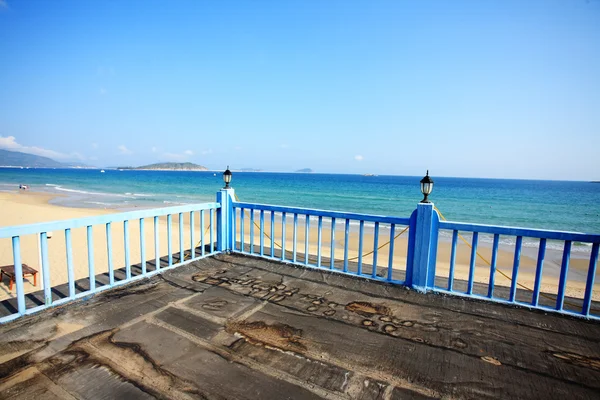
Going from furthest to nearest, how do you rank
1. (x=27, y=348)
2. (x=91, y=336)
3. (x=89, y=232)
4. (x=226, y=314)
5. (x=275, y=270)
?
(x=275, y=270), (x=89, y=232), (x=226, y=314), (x=91, y=336), (x=27, y=348)

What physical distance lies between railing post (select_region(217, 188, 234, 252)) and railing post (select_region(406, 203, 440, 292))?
3.05 meters

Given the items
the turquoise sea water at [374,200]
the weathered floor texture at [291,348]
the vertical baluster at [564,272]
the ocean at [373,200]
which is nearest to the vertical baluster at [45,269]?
the weathered floor texture at [291,348]

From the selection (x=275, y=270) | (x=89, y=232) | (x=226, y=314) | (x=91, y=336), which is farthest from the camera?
(x=275, y=270)

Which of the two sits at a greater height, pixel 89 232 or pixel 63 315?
pixel 89 232

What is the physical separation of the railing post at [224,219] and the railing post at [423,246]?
120 inches

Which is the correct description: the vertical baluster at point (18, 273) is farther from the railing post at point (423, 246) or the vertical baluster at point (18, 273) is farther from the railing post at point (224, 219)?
the railing post at point (423, 246)

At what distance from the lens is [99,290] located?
3672 mm

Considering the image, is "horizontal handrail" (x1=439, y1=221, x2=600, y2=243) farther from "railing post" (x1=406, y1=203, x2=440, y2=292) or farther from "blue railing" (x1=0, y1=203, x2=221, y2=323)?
"blue railing" (x1=0, y1=203, x2=221, y2=323)

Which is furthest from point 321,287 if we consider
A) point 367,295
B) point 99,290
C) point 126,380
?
point 99,290

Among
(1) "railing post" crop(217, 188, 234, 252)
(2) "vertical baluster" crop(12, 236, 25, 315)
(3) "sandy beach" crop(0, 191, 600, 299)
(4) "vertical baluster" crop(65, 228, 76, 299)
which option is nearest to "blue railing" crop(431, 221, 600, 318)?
(3) "sandy beach" crop(0, 191, 600, 299)

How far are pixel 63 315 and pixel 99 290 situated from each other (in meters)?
0.57

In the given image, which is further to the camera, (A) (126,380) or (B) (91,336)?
(B) (91,336)

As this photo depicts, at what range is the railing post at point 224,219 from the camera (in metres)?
5.36

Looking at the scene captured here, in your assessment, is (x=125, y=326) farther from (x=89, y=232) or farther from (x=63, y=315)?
(x=89, y=232)
